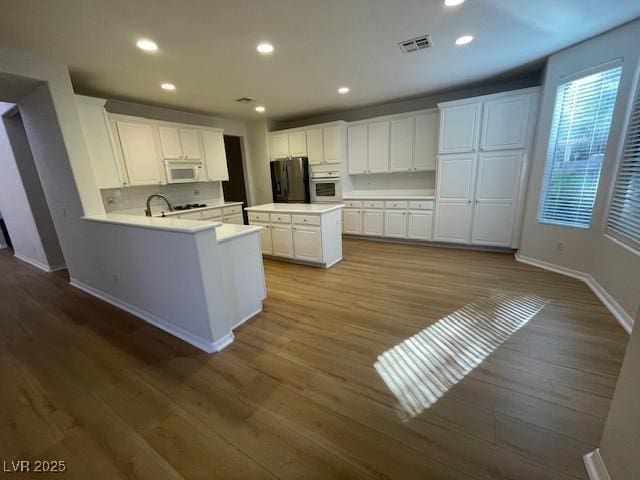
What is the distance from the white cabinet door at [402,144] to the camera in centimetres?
470

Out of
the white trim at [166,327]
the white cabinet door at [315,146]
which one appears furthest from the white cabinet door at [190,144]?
the white trim at [166,327]

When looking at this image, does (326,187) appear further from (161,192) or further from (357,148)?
(161,192)

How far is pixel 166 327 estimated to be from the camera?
2.42m

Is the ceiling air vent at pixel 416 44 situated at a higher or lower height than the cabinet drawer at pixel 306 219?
higher

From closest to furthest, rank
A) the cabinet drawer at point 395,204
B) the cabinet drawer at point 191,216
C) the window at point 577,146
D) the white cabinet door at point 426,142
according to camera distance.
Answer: the window at point 577,146
the cabinet drawer at point 191,216
the white cabinet door at point 426,142
the cabinet drawer at point 395,204

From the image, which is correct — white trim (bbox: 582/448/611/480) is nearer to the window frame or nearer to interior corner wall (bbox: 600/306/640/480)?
interior corner wall (bbox: 600/306/640/480)

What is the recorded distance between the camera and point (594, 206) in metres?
2.85

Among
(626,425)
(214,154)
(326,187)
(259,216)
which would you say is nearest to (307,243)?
(259,216)

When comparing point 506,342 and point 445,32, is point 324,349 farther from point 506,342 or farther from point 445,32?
point 445,32

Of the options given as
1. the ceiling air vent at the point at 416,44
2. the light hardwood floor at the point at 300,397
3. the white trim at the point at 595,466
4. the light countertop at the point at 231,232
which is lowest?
the light hardwood floor at the point at 300,397

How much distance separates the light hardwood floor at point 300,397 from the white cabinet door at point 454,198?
170 cm

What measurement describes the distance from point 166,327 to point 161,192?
317 centimetres

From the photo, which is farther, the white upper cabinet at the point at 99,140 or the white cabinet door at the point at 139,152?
the white cabinet door at the point at 139,152

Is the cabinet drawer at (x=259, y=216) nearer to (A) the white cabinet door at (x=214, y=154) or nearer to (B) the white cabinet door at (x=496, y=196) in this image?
(A) the white cabinet door at (x=214, y=154)
